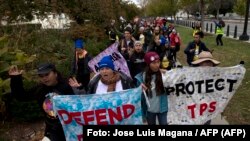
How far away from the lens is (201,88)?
16.5 feet

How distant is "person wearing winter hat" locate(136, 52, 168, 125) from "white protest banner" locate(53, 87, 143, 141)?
2.35 ft

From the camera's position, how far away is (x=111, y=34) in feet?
54.3

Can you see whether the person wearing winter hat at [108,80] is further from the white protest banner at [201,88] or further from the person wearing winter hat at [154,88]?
the white protest banner at [201,88]

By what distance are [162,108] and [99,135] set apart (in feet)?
5.75

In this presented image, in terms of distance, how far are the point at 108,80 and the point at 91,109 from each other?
43cm

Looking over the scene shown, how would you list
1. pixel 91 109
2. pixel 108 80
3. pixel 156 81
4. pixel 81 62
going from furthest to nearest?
pixel 81 62
pixel 156 81
pixel 108 80
pixel 91 109

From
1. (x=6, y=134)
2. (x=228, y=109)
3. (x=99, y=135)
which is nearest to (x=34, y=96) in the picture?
(x=99, y=135)

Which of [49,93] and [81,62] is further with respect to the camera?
[81,62]

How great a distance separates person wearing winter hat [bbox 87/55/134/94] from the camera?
4379 millimetres

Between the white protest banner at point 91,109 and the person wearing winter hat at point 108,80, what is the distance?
0.71 feet

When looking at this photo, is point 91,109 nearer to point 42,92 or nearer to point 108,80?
point 108,80
